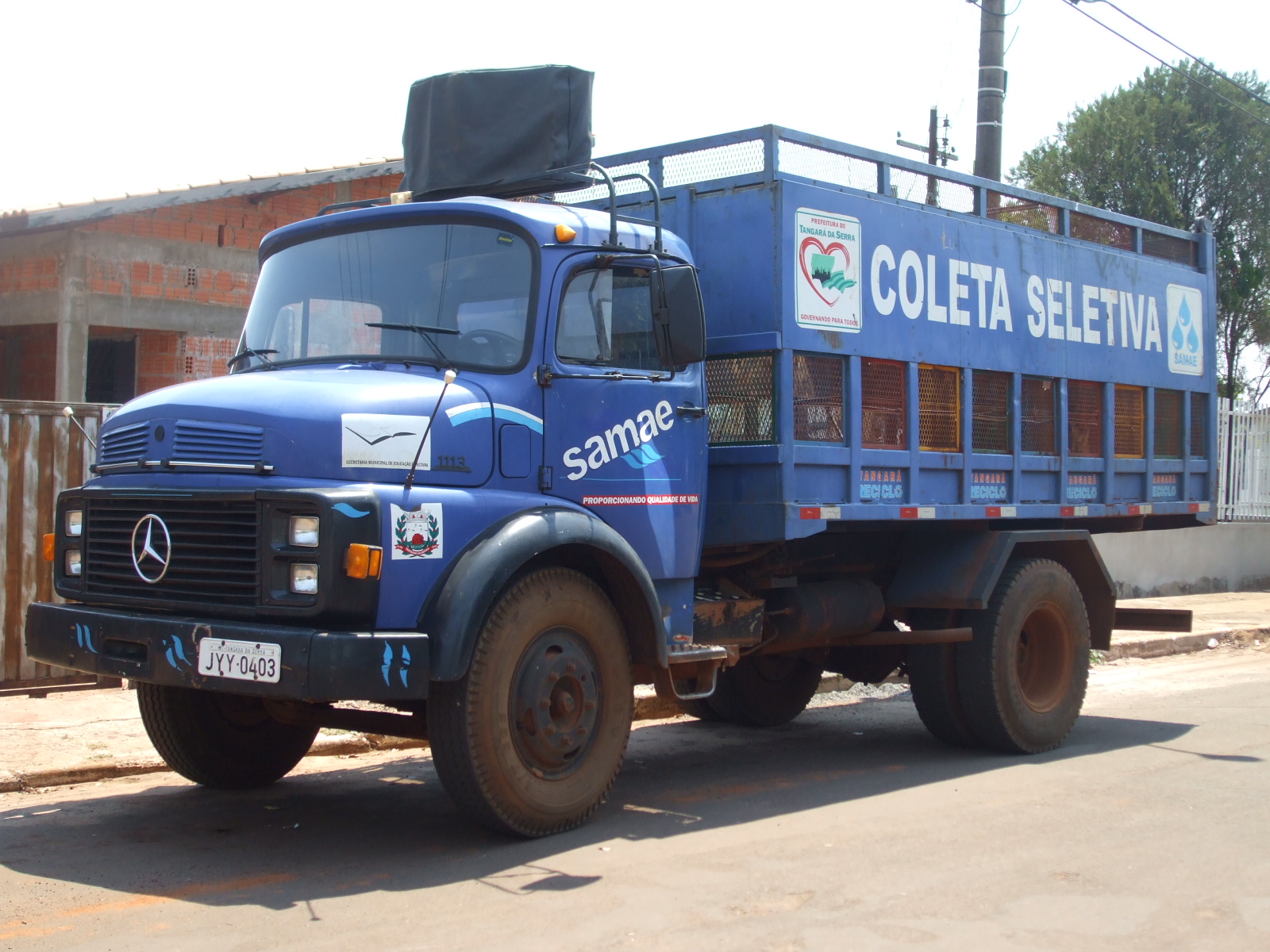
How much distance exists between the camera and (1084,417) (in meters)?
8.92

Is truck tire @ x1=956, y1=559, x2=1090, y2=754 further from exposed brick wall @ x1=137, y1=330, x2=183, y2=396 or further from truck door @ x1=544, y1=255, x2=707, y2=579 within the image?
exposed brick wall @ x1=137, y1=330, x2=183, y2=396

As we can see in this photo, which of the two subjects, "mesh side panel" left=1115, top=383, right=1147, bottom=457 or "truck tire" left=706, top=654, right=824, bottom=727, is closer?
"truck tire" left=706, top=654, right=824, bottom=727

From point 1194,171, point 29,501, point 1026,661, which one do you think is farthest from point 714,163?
point 1194,171

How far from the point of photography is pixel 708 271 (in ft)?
23.4

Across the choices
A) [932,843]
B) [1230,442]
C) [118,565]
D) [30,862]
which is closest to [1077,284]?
[932,843]

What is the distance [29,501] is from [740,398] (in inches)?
186

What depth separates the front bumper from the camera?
483cm

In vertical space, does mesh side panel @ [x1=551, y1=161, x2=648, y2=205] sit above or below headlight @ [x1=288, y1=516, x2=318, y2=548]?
above

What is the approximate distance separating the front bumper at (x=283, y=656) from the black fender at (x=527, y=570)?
119 millimetres

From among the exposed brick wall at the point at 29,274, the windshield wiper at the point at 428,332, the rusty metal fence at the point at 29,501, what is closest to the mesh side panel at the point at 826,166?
Result: the windshield wiper at the point at 428,332

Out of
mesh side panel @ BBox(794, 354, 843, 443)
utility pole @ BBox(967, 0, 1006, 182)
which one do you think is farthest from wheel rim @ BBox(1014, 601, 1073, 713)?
utility pole @ BBox(967, 0, 1006, 182)

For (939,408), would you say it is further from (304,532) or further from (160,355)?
(160,355)

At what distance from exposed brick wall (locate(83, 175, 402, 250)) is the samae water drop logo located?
29.0ft

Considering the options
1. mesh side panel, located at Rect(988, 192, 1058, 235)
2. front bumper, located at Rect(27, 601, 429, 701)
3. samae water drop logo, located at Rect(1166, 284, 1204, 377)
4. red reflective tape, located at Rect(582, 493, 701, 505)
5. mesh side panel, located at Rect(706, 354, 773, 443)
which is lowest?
front bumper, located at Rect(27, 601, 429, 701)
